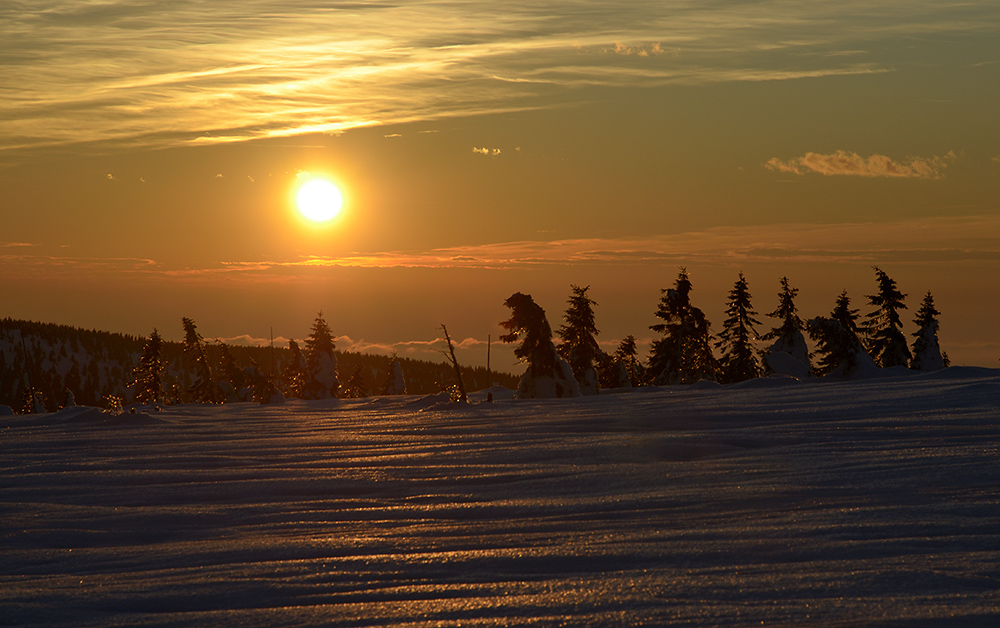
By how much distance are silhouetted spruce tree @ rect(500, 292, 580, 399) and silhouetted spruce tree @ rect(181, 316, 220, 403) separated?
20.6 m

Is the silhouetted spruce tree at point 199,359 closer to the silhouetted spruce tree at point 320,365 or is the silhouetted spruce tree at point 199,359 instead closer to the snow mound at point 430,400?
the silhouetted spruce tree at point 320,365

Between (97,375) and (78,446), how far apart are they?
586ft

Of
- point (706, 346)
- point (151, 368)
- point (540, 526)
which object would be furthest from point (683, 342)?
point (540, 526)

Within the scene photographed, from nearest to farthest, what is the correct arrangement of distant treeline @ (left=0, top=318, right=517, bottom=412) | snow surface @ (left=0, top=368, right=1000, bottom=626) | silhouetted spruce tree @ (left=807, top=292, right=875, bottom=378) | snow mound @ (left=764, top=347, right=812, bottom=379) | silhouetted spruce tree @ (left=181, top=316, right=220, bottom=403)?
snow surface @ (left=0, top=368, right=1000, bottom=626) < silhouetted spruce tree @ (left=807, top=292, right=875, bottom=378) < snow mound @ (left=764, top=347, right=812, bottom=379) < silhouetted spruce tree @ (left=181, top=316, right=220, bottom=403) < distant treeline @ (left=0, top=318, right=517, bottom=412)

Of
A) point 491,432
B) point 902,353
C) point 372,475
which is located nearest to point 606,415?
point 491,432

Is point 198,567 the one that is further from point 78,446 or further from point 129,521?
point 78,446

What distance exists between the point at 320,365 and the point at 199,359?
6545 millimetres

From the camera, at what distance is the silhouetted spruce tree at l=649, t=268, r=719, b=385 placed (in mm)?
43938

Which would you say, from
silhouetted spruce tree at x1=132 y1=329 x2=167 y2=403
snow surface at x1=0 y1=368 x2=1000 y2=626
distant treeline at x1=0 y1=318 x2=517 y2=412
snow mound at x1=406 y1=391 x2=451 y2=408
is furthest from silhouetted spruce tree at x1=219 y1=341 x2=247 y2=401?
distant treeline at x1=0 y1=318 x2=517 y2=412

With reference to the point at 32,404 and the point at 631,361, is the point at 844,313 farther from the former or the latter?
the point at 32,404

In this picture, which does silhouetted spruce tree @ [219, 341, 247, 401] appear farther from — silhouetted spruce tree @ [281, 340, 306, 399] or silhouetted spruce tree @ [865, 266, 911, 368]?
silhouetted spruce tree @ [865, 266, 911, 368]

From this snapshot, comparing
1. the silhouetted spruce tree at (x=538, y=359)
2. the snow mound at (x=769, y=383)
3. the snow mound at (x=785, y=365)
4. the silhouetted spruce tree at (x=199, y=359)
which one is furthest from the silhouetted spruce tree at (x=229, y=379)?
the snow mound at (x=769, y=383)

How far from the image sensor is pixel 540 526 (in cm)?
612

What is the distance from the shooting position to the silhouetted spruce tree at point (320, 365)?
45.1 metres
